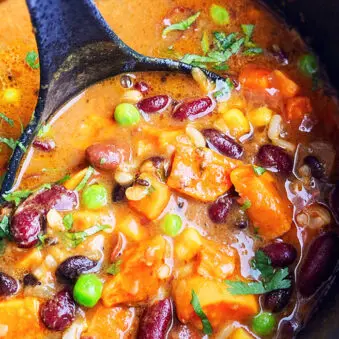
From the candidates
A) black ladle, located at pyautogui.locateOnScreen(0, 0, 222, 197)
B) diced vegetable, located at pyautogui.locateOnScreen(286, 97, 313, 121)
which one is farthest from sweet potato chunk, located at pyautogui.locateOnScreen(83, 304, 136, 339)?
diced vegetable, located at pyautogui.locateOnScreen(286, 97, 313, 121)

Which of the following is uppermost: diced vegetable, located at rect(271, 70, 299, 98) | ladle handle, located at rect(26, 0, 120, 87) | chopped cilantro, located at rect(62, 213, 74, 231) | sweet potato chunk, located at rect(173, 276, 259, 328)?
ladle handle, located at rect(26, 0, 120, 87)

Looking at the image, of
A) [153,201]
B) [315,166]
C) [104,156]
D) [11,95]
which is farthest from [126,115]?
[315,166]

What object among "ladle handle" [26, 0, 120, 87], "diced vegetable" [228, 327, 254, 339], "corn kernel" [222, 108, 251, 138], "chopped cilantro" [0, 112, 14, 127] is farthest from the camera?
"chopped cilantro" [0, 112, 14, 127]

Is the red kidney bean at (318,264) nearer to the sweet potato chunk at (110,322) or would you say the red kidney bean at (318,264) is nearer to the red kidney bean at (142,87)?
the sweet potato chunk at (110,322)

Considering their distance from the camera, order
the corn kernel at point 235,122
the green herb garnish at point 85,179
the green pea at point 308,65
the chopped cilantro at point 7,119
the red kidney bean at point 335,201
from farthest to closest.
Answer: the green pea at point 308,65 < the chopped cilantro at point 7,119 < the corn kernel at point 235,122 < the red kidney bean at point 335,201 < the green herb garnish at point 85,179

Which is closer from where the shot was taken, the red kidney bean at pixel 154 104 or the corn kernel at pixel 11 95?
the red kidney bean at pixel 154 104

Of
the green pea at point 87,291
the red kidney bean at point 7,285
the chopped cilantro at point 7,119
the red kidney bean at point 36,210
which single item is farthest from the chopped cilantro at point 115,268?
the chopped cilantro at point 7,119

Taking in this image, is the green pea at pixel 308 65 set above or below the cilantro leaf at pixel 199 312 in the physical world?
above

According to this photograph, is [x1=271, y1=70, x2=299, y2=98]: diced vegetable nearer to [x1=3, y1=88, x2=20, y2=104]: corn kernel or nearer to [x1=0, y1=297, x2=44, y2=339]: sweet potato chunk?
[x1=3, y1=88, x2=20, y2=104]: corn kernel
